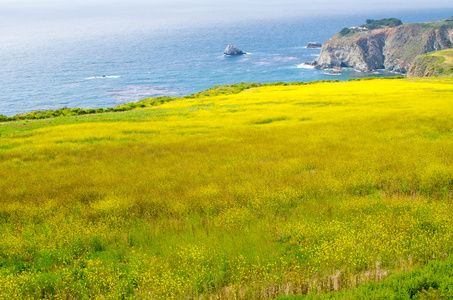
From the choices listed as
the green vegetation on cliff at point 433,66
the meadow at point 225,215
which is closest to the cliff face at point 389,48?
the green vegetation on cliff at point 433,66

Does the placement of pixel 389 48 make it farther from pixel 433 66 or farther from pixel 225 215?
pixel 225 215

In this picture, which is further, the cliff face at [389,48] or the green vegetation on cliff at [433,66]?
the cliff face at [389,48]

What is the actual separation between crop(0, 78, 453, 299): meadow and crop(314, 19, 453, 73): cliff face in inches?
7103

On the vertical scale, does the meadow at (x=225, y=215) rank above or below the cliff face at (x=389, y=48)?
below

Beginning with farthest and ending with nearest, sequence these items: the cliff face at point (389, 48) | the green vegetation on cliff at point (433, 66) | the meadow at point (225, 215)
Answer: the cliff face at point (389, 48), the green vegetation on cliff at point (433, 66), the meadow at point (225, 215)

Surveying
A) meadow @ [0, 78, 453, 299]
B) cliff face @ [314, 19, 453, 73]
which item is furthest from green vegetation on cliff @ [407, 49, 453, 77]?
meadow @ [0, 78, 453, 299]

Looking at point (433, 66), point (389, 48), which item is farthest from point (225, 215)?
point (389, 48)

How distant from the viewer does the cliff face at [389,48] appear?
18025 cm

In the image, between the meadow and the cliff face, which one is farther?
the cliff face

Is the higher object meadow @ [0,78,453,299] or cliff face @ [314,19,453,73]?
cliff face @ [314,19,453,73]

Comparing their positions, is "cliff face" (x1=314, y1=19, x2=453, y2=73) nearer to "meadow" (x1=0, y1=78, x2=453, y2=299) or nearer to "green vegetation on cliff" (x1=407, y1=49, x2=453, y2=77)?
"green vegetation on cliff" (x1=407, y1=49, x2=453, y2=77)

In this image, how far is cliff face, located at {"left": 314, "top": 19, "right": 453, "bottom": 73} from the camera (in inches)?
7096

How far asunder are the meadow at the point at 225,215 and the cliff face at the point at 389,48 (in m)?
180

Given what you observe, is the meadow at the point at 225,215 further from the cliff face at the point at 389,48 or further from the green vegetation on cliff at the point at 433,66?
the cliff face at the point at 389,48
